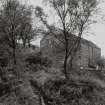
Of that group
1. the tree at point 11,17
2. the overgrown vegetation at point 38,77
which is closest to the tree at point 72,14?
the overgrown vegetation at point 38,77

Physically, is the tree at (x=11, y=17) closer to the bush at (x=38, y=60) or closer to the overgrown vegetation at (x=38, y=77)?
the overgrown vegetation at (x=38, y=77)

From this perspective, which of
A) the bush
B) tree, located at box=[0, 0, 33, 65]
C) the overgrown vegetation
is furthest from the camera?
the bush

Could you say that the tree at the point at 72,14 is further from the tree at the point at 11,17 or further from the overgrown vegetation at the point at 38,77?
the tree at the point at 11,17

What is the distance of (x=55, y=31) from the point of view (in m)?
19.5

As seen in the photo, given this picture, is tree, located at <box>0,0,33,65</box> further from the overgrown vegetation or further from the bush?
the bush

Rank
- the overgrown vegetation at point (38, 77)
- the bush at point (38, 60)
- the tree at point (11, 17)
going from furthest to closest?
1. the bush at point (38, 60)
2. the tree at point (11, 17)
3. the overgrown vegetation at point (38, 77)

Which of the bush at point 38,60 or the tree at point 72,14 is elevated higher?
the tree at point 72,14

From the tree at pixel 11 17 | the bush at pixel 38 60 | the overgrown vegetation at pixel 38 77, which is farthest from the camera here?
the bush at pixel 38 60

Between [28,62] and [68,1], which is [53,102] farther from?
[68,1]

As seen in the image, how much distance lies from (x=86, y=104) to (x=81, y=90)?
1.62 metres

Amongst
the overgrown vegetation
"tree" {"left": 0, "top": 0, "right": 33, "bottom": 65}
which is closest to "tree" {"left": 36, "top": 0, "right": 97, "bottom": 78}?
the overgrown vegetation

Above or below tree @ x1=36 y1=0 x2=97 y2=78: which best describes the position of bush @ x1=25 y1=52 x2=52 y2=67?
below

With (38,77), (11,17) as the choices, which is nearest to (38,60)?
(38,77)

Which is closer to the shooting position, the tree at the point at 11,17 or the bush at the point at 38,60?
the tree at the point at 11,17
